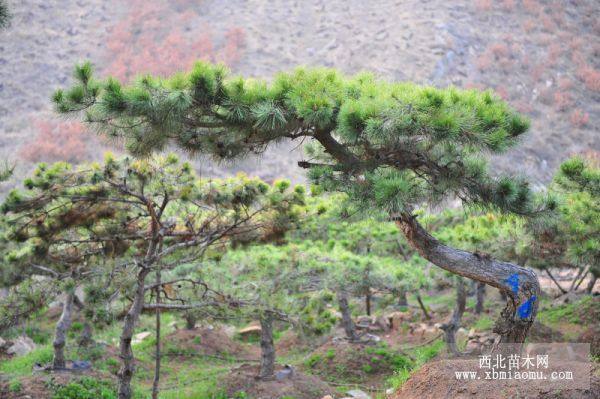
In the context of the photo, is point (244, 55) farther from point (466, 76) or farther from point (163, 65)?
point (466, 76)

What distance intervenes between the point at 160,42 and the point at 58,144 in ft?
29.2

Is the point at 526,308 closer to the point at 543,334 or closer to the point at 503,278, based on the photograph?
the point at 503,278

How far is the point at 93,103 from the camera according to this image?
4.13 m

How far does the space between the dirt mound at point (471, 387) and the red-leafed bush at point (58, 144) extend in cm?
2046

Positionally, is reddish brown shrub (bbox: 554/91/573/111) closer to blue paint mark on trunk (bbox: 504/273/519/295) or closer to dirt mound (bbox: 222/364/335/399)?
dirt mound (bbox: 222/364/335/399)

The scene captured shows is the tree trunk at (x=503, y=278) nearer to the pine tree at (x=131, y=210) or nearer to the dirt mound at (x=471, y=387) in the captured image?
the dirt mound at (x=471, y=387)

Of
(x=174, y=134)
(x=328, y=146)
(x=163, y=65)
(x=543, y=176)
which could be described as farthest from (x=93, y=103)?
(x=163, y=65)

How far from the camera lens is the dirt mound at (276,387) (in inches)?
309

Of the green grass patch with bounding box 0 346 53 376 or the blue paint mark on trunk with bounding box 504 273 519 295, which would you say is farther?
the green grass patch with bounding box 0 346 53 376

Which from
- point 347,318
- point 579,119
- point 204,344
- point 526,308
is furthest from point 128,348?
point 579,119

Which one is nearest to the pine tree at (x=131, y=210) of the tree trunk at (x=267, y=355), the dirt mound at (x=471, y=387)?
the tree trunk at (x=267, y=355)

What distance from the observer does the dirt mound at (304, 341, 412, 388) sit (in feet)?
30.6

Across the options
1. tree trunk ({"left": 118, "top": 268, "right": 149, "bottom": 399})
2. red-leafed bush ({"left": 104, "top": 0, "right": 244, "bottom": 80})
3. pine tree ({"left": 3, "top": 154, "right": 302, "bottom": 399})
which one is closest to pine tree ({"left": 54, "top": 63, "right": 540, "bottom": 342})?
pine tree ({"left": 3, "top": 154, "right": 302, "bottom": 399})

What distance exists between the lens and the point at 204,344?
468 inches
